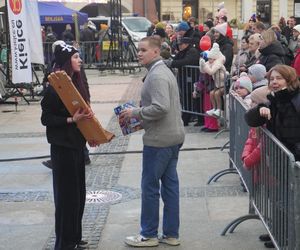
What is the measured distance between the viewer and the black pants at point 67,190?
4.91 meters

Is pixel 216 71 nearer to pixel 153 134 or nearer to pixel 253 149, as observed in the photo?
pixel 253 149

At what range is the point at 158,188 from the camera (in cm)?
517

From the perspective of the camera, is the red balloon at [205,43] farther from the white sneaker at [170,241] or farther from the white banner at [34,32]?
the white sneaker at [170,241]

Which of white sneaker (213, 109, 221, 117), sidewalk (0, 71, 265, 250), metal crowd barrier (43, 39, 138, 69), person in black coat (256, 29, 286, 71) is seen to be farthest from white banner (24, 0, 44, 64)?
person in black coat (256, 29, 286, 71)

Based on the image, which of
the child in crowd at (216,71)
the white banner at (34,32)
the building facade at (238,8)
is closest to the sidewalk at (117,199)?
the child in crowd at (216,71)

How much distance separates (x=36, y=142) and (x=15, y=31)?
4.46m

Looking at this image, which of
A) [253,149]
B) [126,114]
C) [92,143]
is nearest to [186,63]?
[253,149]

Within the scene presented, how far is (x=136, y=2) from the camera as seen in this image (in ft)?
147

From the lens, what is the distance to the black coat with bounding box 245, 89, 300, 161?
4727mm

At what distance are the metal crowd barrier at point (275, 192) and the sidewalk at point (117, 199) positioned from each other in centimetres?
35

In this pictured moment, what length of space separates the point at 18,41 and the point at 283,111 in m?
9.91

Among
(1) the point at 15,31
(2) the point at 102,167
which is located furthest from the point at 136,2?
(2) the point at 102,167

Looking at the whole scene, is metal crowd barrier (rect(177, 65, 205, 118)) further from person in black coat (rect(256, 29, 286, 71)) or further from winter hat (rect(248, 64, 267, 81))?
winter hat (rect(248, 64, 267, 81))

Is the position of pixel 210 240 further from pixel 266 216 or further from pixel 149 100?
pixel 149 100
